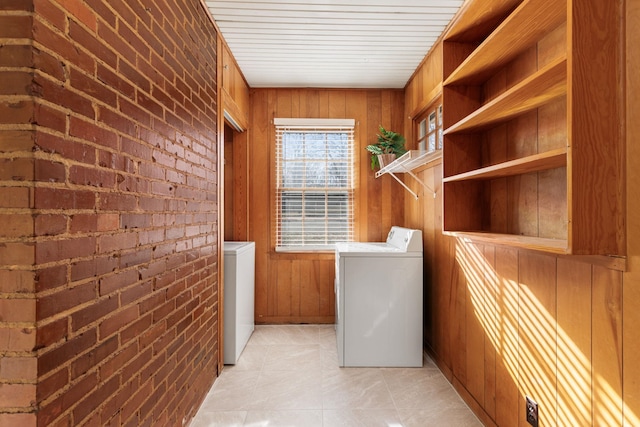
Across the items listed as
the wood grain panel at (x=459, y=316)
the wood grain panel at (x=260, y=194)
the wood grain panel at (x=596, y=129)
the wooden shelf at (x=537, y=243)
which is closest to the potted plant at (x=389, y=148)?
the wood grain panel at (x=459, y=316)

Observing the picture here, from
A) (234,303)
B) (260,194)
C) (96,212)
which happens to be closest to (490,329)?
(234,303)

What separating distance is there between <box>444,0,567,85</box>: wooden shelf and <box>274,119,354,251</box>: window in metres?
1.61

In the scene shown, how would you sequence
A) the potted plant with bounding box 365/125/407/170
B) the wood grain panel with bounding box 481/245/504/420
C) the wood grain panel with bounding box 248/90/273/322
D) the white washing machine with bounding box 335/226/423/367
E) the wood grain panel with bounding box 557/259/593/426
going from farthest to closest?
1. the wood grain panel with bounding box 248/90/273/322
2. the potted plant with bounding box 365/125/407/170
3. the white washing machine with bounding box 335/226/423/367
4. the wood grain panel with bounding box 481/245/504/420
5. the wood grain panel with bounding box 557/259/593/426

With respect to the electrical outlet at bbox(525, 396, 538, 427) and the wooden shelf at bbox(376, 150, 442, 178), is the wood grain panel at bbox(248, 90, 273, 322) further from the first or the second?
the electrical outlet at bbox(525, 396, 538, 427)

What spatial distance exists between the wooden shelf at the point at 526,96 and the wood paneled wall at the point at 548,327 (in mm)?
192

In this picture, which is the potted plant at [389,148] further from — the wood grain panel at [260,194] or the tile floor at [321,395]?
the tile floor at [321,395]

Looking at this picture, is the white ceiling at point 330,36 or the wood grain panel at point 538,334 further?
the white ceiling at point 330,36

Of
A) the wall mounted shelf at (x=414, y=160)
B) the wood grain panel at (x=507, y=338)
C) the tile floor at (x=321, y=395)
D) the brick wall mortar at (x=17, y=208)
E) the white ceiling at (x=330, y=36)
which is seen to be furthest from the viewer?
the wall mounted shelf at (x=414, y=160)

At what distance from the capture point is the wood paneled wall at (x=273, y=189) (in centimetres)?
325

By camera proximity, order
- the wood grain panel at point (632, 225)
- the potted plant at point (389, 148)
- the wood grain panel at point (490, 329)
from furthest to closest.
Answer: the potted plant at point (389, 148) < the wood grain panel at point (490, 329) < the wood grain panel at point (632, 225)

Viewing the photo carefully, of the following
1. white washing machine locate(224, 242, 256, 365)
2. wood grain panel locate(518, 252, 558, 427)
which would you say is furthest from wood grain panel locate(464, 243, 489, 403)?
white washing machine locate(224, 242, 256, 365)

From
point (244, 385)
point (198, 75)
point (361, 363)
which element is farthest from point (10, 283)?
point (361, 363)

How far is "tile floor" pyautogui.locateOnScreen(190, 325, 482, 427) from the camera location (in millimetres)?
1824

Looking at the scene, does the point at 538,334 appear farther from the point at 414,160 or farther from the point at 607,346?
the point at 414,160
